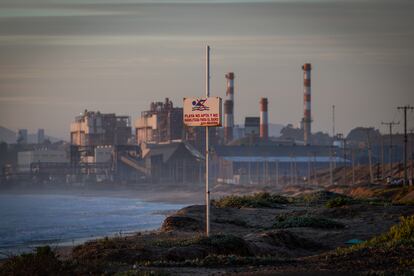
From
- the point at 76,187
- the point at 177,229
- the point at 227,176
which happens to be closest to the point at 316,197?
the point at 177,229

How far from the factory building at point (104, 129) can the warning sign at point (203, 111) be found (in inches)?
5399

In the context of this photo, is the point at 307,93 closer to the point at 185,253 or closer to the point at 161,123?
the point at 161,123

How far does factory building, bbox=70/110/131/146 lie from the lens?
156375mm

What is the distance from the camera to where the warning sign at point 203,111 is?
1933 centimetres

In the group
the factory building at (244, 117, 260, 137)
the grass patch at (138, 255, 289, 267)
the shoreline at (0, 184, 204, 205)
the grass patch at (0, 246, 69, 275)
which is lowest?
the shoreline at (0, 184, 204, 205)

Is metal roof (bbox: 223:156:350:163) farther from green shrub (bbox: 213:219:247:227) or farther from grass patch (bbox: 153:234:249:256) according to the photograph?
grass patch (bbox: 153:234:249:256)

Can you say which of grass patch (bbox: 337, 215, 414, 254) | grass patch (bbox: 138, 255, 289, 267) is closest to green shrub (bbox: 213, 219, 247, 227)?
grass patch (bbox: 337, 215, 414, 254)

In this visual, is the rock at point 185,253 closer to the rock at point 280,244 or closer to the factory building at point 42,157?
the rock at point 280,244

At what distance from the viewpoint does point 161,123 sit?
145750 millimetres

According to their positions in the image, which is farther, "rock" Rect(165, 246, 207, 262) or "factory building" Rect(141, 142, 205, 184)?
"factory building" Rect(141, 142, 205, 184)

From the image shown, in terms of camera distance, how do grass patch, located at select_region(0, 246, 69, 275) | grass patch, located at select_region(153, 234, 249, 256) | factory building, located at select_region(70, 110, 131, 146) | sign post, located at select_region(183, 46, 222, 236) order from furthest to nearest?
factory building, located at select_region(70, 110, 131, 146), sign post, located at select_region(183, 46, 222, 236), grass patch, located at select_region(153, 234, 249, 256), grass patch, located at select_region(0, 246, 69, 275)

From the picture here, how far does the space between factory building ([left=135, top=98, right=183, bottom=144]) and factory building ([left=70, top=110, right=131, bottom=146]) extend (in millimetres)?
4003

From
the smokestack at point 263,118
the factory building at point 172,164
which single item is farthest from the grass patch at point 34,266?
the smokestack at point 263,118

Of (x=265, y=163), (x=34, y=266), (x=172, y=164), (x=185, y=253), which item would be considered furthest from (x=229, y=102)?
(x=34, y=266)
